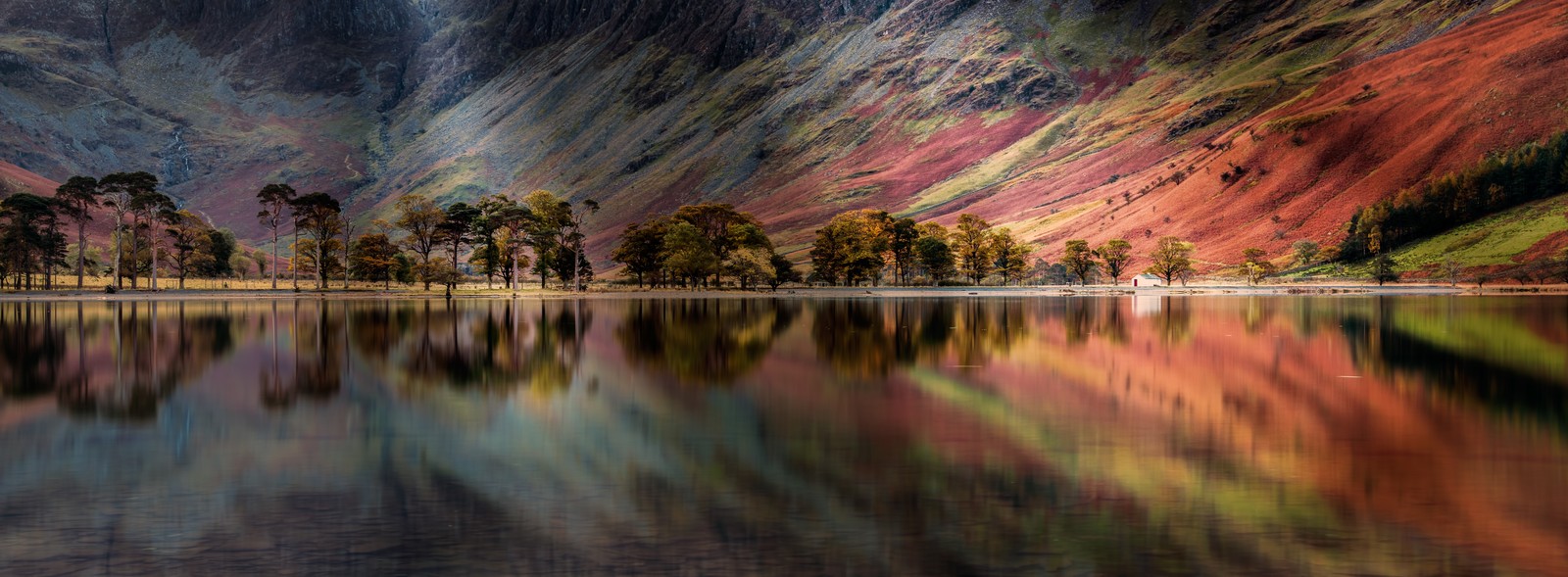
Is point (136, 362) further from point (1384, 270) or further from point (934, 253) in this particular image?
point (1384, 270)

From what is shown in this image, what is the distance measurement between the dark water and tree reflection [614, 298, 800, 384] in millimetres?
486

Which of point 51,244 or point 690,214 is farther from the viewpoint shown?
point 690,214

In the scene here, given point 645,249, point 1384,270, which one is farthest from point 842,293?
point 1384,270

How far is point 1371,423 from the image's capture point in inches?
719

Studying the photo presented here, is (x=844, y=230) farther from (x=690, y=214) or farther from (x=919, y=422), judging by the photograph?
(x=919, y=422)

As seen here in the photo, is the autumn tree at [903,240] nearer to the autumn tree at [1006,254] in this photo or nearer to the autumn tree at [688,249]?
the autumn tree at [1006,254]

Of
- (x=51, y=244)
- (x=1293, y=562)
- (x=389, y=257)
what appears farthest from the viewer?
(x=389, y=257)

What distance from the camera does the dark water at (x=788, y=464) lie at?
10.1 metres

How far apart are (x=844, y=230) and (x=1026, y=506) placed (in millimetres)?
127618

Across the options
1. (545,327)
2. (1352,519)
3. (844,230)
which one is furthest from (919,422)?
(844,230)

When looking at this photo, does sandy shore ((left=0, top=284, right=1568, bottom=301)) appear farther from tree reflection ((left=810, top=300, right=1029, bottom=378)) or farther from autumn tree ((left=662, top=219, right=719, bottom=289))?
tree reflection ((left=810, top=300, right=1029, bottom=378))

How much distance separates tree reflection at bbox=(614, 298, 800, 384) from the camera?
2912 cm

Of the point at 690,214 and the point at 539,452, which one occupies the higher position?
the point at 690,214

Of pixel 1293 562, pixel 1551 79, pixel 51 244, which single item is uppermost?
pixel 1551 79
